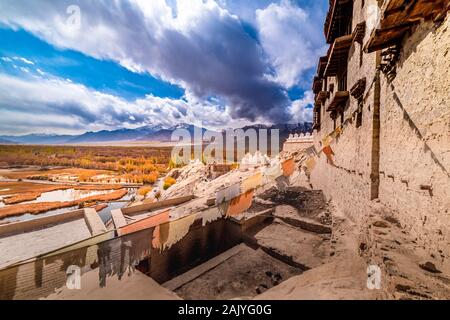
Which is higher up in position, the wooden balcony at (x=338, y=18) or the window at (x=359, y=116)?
the wooden balcony at (x=338, y=18)

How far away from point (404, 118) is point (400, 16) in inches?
75.6

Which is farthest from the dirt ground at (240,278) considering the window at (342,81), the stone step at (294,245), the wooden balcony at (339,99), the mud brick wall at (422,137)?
the window at (342,81)

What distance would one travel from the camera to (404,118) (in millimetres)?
4168

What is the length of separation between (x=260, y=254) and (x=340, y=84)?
8768mm

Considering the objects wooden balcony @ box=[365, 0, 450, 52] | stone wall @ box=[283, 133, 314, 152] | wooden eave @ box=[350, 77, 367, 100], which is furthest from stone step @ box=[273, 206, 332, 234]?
stone wall @ box=[283, 133, 314, 152]

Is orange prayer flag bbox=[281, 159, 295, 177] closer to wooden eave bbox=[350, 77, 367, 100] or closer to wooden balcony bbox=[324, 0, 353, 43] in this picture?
wooden eave bbox=[350, 77, 367, 100]

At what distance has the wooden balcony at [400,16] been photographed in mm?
3107

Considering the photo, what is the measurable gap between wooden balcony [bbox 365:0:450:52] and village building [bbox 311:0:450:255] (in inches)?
0.6

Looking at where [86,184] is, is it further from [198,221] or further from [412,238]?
[412,238]

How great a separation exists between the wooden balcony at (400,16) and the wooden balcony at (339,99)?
3583 mm

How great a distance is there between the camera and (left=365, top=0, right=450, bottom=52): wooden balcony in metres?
3.11

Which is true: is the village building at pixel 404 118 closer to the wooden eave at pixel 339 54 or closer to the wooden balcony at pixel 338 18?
the wooden eave at pixel 339 54
